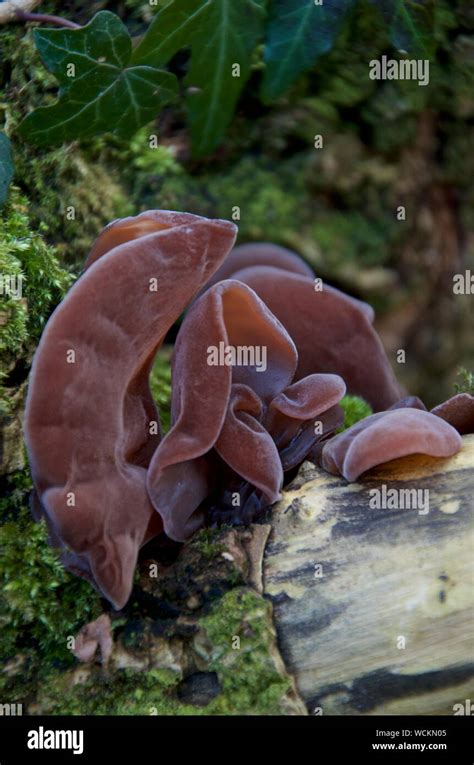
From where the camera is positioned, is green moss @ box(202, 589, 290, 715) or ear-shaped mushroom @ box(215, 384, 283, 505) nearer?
green moss @ box(202, 589, 290, 715)

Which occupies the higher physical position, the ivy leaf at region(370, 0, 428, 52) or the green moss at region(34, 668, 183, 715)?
the ivy leaf at region(370, 0, 428, 52)

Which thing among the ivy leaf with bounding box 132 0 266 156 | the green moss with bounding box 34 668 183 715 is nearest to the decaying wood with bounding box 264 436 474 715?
the green moss with bounding box 34 668 183 715

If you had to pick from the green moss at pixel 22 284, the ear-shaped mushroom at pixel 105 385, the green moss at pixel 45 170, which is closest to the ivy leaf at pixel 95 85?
the green moss at pixel 45 170

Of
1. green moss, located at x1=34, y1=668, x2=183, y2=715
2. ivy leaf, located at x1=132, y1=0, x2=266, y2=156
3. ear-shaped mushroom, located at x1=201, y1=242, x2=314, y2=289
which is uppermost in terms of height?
ivy leaf, located at x1=132, y1=0, x2=266, y2=156

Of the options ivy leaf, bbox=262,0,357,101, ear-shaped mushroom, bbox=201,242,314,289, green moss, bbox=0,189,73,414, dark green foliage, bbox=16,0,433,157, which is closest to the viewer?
green moss, bbox=0,189,73,414

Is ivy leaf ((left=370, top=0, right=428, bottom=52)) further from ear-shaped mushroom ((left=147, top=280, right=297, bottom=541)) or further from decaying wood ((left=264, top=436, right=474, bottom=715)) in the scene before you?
decaying wood ((left=264, top=436, right=474, bottom=715))

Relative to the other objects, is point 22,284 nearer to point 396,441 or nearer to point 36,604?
point 36,604

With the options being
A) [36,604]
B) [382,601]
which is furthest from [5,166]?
[382,601]
